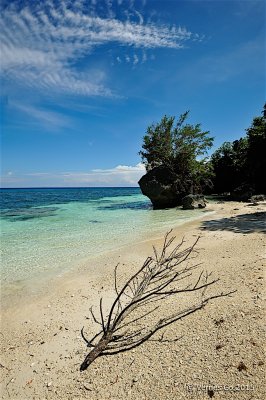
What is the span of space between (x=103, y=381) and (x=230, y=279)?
3593mm

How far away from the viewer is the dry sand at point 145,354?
3.01 meters

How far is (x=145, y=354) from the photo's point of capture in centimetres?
354

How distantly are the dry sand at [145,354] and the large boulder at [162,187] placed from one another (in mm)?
19467

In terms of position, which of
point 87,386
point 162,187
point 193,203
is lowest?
point 87,386

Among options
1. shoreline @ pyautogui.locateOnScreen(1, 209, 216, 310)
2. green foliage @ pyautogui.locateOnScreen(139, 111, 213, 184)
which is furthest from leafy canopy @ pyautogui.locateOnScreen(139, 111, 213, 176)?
shoreline @ pyautogui.locateOnScreen(1, 209, 216, 310)

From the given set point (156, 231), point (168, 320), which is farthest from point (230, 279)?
point (156, 231)

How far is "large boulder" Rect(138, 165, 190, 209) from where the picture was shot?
993 inches

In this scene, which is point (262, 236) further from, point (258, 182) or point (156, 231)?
point (258, 182)

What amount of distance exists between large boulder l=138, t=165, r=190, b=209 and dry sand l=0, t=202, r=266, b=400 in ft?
63.9

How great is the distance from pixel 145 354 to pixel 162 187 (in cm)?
2189

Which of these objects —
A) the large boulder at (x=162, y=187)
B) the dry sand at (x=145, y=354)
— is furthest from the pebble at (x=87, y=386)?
the large boulder at (x=162, y=187)

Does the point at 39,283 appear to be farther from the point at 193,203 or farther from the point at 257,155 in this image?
the point at 257,155

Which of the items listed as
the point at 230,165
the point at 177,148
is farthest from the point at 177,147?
the point at 230,165

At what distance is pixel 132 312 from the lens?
4652mm
